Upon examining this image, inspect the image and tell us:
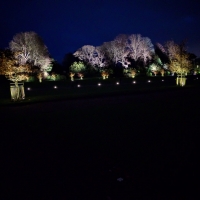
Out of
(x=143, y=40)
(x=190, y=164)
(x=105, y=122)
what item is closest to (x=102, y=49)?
(x=143, y=40)

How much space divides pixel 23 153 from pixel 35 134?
1.62m

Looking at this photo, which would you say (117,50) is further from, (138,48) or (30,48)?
(30,48)

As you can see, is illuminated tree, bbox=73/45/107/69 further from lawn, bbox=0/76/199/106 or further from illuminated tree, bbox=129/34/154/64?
lawn, bbox=0/76/199/106

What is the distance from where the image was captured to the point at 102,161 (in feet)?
13.6

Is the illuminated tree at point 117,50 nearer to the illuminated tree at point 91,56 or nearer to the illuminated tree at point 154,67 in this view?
the illuminated tree at point 91,56

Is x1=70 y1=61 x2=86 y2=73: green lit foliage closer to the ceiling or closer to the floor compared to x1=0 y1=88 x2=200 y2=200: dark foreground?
closer to the ceiling

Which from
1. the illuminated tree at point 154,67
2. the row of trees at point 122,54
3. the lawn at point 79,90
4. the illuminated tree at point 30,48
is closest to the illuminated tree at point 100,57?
the row of trees at point 122,54

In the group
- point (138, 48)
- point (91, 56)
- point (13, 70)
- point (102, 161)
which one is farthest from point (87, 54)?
point (102, 161)

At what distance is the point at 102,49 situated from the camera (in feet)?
170

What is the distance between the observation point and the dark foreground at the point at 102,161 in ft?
10.4

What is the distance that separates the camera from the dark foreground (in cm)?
318

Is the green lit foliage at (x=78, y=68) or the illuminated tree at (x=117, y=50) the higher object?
the illuminated tree at (x=117, y=50)

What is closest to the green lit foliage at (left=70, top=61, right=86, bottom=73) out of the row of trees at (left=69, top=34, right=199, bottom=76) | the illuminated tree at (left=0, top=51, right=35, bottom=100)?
the row of trees at (left=69, top=34, right=199, bottom=76)

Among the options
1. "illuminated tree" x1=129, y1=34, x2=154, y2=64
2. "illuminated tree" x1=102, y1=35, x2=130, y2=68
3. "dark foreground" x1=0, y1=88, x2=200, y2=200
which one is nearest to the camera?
"dark foreground" x1=0, y1=88, x2=200, y2=200
